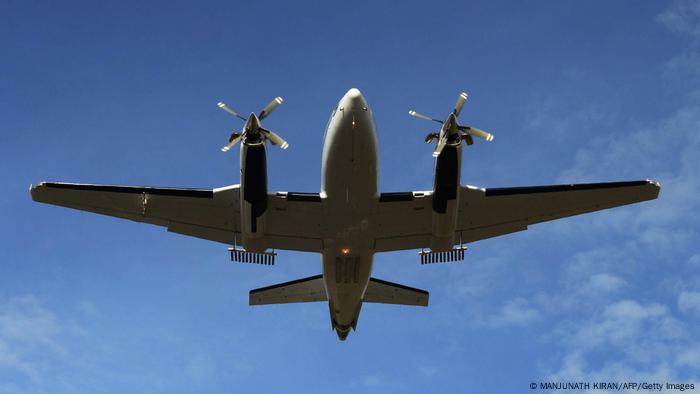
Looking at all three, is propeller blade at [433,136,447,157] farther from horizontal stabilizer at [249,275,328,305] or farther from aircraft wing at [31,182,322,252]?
horizontal stabilizer at [249,275,328,305]

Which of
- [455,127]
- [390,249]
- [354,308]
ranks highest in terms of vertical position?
[455,127]

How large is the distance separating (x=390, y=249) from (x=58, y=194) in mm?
13441

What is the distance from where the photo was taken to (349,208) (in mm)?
25500

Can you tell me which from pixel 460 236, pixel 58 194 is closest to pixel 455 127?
pixel 460 236

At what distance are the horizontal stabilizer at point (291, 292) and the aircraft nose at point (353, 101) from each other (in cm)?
984

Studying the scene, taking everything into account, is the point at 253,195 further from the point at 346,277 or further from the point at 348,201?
the point at 346,277

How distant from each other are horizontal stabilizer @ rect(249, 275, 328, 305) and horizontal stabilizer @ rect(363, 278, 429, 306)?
2.16 meters

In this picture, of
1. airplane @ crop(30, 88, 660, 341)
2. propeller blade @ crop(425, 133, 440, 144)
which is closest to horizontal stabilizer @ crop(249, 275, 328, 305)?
airplane @ crop(30, 88, 660, 341)

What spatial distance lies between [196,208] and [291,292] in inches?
246

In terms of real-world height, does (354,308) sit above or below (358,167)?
below

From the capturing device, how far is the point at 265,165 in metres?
24.2

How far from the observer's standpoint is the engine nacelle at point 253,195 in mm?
23672

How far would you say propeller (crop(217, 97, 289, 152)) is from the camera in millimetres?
23391

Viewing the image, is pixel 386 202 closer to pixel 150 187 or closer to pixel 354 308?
pixel 354 308
